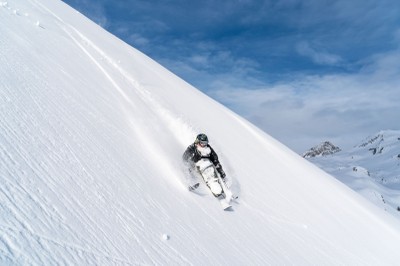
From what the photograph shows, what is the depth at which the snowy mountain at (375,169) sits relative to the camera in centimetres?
2034

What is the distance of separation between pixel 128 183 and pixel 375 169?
44.2 m

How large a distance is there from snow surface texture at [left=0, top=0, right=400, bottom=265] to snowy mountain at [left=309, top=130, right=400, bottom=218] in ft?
32.4

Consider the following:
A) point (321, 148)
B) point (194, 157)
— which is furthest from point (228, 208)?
point (321, 148)

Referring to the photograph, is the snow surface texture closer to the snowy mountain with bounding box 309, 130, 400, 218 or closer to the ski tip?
the ski tip

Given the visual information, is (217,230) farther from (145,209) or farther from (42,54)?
(42,54)

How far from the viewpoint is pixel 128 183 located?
4797 millimetres

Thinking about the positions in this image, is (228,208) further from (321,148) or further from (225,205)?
(321,148)

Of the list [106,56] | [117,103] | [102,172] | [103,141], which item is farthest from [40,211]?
[106,56]

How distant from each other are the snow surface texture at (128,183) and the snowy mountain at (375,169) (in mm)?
9861

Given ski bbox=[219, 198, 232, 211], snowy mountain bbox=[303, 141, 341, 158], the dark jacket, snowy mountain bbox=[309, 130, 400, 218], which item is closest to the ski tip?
ski bbox=[219, 198, 232, 211]

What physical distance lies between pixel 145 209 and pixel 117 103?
402 cm

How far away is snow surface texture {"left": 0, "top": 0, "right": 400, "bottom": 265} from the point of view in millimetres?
3182

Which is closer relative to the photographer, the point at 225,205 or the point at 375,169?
the point at 225,205

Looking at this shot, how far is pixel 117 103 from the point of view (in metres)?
7.89
